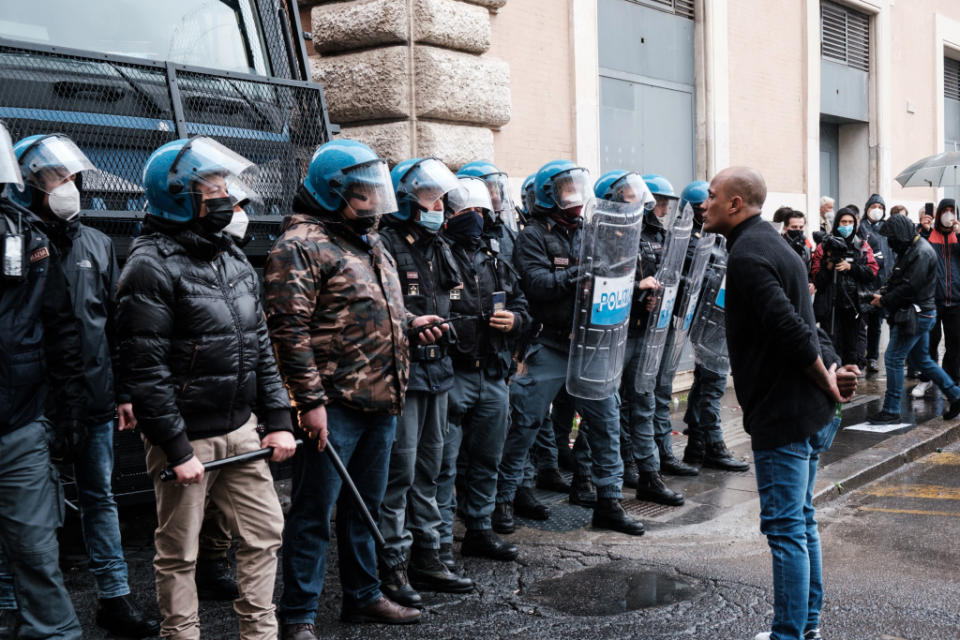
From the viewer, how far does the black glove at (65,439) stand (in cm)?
339

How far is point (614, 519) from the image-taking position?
5434 mm

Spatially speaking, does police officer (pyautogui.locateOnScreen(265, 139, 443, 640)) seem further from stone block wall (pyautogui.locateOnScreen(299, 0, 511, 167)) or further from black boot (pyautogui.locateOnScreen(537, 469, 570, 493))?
stone block wall (pyautogui.locateOnScreen(299, 0, 511, 167))

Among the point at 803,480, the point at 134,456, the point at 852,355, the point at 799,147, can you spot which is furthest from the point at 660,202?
the point at 799,147

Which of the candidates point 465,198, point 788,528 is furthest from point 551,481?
point 788,528

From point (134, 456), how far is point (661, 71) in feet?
24.4

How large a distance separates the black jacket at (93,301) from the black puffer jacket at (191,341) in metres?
0.76

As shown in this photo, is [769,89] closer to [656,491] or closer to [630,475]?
[630,475]

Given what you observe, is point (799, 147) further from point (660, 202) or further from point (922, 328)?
point (660, 202)

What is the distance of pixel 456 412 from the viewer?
4762 millimetres

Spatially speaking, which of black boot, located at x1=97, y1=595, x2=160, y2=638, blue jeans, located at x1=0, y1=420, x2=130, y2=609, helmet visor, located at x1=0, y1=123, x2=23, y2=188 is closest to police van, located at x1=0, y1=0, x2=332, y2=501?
blue jeans, located at x1=0, y1=420, x2=130, y2=609

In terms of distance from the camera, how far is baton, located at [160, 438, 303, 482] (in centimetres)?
315

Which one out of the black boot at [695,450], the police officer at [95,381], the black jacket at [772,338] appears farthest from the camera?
the black boot at [695,450]

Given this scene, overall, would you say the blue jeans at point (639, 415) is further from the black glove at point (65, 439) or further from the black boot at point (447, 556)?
the black glove at point (65, 439)

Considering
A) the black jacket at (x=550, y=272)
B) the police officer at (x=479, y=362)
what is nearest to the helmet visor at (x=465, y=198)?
the police officer at (x=479, y=362)
